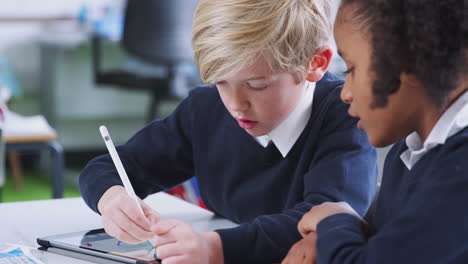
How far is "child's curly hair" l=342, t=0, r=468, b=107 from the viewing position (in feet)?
2.64

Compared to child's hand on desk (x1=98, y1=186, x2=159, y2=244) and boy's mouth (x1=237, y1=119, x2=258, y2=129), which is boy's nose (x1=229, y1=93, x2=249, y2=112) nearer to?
boy's mouth (x1=237, y1=119, x2=258, y2=129)

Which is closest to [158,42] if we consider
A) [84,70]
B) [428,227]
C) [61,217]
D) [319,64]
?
[84,70]

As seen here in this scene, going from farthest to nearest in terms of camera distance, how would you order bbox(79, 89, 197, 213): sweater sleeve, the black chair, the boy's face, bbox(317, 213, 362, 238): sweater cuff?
the black chair, bbox(79, 89, 197, 213): sweater sleeve, the boy's face, bbox(317, 213, 362, 238): sweater cuff

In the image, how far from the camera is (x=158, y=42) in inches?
159

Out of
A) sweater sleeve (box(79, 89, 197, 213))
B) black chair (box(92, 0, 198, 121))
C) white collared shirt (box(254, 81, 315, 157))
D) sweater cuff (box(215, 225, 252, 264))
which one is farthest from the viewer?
black chair (box(92, 0, 198, 121))

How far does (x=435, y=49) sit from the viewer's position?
808 mm

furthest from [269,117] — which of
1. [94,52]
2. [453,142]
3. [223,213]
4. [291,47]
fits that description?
[94,52]

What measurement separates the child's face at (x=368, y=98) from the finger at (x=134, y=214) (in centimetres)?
37

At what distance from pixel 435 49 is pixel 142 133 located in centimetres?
81

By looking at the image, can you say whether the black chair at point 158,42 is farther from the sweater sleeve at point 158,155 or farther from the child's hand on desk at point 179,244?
the child's hand on desk at point 179,244

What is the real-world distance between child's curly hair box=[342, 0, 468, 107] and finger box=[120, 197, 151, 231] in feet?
1.36

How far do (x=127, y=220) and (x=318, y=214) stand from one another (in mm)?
304

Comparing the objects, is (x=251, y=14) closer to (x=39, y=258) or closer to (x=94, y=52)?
(x=39, y=258)

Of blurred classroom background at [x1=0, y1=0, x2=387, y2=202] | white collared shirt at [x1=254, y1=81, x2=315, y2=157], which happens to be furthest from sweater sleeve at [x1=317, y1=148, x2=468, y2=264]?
blurred classroom background at [x1=0, y1=0, x2=387, y2=202]
